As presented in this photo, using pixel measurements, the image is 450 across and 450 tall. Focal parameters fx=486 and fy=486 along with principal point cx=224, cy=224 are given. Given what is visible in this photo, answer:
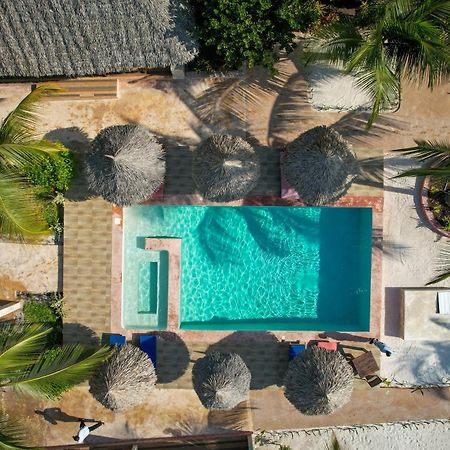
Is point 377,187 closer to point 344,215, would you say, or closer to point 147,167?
point 344,215

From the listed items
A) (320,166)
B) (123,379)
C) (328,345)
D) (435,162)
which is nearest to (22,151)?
(123,379)

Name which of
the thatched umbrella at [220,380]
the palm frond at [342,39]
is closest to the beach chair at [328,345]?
the thatched umbrella at [220,380]

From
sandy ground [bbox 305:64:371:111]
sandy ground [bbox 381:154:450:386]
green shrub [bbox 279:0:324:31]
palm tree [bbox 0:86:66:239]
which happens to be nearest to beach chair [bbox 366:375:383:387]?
sandy ground [bbox 381:154:450:386]

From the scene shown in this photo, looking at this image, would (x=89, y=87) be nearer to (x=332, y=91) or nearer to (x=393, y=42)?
(x=332, y=91)

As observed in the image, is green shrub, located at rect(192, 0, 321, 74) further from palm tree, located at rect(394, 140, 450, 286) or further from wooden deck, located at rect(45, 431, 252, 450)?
wooden deck, located at rect(45, 431, 252, 450)

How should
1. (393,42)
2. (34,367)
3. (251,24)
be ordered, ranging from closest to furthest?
(393,42) < (251,24) < (34,367)

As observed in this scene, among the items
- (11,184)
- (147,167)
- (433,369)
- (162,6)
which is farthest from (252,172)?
(433,369)
